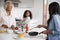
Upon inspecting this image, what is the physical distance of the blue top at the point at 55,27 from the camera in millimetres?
1926

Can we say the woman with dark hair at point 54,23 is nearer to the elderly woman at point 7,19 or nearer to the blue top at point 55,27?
the blue top at point 55,27

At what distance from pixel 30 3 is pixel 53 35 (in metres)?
2.70

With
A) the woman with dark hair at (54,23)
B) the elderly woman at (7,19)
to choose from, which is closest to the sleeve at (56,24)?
the woman with dark hair at (54,23)

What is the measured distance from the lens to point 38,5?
4648 millimetres

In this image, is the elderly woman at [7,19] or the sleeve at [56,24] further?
the elderly woman at [7,19]

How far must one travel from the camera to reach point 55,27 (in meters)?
1.96

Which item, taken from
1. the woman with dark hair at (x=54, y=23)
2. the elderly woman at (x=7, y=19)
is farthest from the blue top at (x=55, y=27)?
the elderly woman at (x=7, y=19)

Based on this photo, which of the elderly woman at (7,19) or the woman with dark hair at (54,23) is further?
the elderly woman at (7,19)

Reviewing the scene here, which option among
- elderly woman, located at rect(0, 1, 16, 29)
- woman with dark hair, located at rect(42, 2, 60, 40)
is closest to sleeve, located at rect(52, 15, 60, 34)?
woman with dark hair, located at rect(42, 2, 60, 40)

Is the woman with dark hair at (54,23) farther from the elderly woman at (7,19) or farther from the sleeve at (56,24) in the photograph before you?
the elderly woman at (7,19)

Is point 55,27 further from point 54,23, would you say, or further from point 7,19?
point 7,19

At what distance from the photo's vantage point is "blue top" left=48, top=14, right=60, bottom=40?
1.93 m

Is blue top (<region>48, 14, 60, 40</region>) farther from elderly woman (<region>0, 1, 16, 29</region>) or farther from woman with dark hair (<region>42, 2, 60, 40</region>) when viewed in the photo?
elderly woman (<region>0, 1, 16, 29</region>)

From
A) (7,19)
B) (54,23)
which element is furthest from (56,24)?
(7,19)
